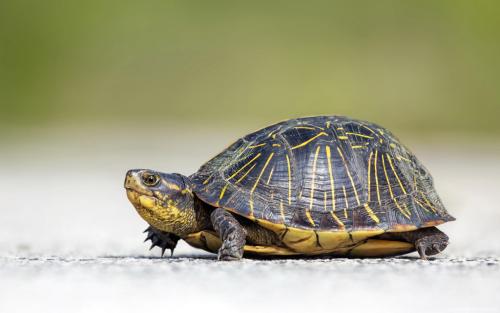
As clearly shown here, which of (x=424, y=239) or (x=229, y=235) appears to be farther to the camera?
(x=424, y=239)

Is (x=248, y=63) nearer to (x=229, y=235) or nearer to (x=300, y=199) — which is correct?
(x=300, y=199)

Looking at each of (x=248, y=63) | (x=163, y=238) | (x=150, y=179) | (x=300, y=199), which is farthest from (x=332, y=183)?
(x=248, y=63)

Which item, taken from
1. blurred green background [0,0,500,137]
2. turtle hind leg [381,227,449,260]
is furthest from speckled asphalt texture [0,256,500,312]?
blurred green background [0,0,500,137]

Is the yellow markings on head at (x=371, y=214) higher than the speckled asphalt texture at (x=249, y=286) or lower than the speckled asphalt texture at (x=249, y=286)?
higher

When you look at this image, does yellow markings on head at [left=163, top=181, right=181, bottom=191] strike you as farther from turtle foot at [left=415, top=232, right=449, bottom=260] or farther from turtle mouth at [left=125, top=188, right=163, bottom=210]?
turtle foot at [left=415, top=232, right=449, bottom=260]

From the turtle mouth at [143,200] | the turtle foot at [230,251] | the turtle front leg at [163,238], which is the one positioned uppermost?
the turtle mouth at [143,200]

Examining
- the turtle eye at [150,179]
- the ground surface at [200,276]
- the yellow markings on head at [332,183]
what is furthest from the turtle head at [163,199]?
the yellow markings on head at [332,183]

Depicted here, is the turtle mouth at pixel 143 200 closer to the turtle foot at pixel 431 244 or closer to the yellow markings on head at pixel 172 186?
the yellow markings on head at pixel 172 186
